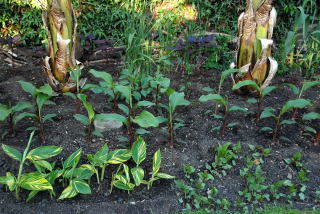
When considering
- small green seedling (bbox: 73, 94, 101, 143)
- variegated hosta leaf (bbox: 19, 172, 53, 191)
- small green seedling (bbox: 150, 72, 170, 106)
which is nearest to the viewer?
variegated hosta leaf (bbox: 19, 172, 53, 191)

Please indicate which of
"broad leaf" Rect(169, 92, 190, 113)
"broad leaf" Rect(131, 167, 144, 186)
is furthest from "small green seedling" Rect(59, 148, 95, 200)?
"broad leaf" Rect(169, 92, 190, 113)

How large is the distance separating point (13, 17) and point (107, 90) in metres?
2.04

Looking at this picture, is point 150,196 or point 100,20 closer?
point 150,196

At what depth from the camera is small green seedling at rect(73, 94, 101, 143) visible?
2.83m

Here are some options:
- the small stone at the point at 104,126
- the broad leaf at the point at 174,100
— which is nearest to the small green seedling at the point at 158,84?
the broad leaf at the point at 174,100

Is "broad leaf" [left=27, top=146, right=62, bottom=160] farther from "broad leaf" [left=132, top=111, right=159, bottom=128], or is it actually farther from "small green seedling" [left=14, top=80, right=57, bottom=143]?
"broad leaf" [left=132, top=111, right=159, bottom=128]

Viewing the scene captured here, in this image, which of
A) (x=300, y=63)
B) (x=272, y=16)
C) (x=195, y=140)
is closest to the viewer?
(x=195, y=140)

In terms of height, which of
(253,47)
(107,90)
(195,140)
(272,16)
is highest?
(272,16)

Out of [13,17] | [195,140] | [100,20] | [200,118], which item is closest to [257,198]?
[195,140]

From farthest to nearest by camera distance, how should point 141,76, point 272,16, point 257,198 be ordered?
point 141,76 → point 272,16 → point 257,198

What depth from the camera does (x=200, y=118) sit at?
131 inches

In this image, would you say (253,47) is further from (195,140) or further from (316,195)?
(316,195)

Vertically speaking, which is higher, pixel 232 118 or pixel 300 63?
pixel 300 63

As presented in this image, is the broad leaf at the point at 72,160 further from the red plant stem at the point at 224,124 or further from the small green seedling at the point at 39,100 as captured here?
the red plant stem at the point at 224,124
